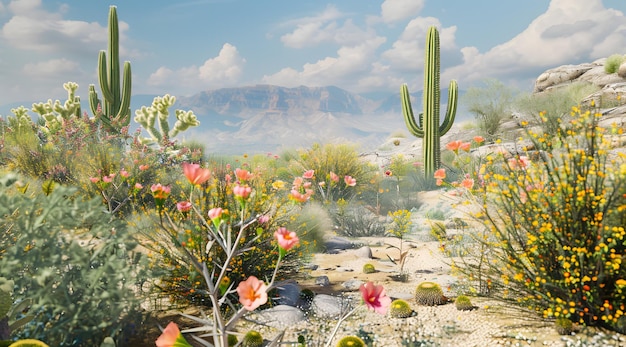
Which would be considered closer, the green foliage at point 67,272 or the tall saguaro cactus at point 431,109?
the green foliage at point 67,272

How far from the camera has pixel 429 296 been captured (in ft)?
15.7

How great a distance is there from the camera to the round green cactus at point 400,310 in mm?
4516

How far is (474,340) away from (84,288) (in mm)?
2818

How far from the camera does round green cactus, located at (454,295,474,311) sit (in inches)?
182

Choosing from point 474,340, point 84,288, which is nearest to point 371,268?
point 474,340

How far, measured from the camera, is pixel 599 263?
365 cm

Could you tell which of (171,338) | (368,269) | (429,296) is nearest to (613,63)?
(368,269)

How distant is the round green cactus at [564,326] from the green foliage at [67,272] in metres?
2.96

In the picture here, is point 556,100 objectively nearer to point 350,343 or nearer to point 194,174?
point 350,343

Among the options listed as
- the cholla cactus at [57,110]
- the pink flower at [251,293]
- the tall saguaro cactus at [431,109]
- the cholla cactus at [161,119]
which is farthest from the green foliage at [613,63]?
the pink flower at [251,293]

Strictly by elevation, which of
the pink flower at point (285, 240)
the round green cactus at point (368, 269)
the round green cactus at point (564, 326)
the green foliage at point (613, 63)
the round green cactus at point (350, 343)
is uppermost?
the green foliage at point (613, 63)

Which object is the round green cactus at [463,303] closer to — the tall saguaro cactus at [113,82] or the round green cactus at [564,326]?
the round green cactus at [564,326]

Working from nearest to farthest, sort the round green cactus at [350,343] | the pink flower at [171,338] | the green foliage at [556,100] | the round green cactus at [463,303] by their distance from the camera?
the pink flower at [171,338]
the round green cactus at [350,343]
the round green cactus at [463,303]
the green foliage at [556,100]

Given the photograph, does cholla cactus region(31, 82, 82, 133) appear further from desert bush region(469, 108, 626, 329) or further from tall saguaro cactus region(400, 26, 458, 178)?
desert bush region(469, 108, 626, 329)
